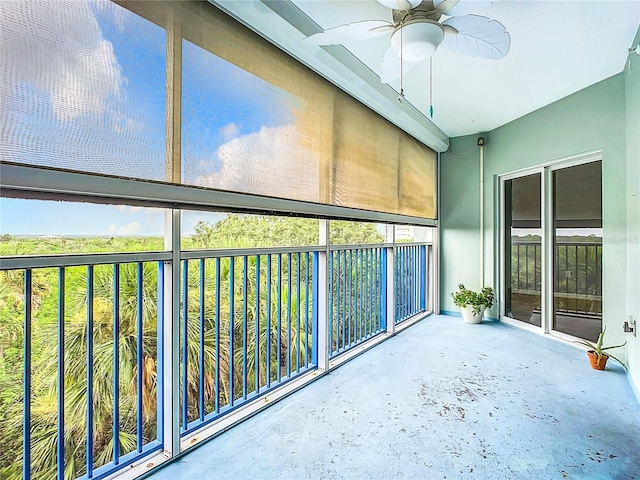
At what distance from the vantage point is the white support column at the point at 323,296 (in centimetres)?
278

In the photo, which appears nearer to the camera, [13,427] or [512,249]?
[13,427]

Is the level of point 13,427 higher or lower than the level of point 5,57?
lower

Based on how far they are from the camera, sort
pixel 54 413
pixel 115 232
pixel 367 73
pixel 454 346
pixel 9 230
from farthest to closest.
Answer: pixel 454 346
pixel 367 73
pixel 54 413
pixel 115 232
pixel 9 230

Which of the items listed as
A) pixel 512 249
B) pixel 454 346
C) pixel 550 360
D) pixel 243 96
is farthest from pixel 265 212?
pixel 512 249

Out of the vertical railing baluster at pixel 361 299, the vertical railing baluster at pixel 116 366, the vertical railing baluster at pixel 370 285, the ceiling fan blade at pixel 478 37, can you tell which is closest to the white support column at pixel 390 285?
the vertical railing baluster at pixel 370 285

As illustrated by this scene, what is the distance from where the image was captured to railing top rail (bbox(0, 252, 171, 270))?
1211 millimetres

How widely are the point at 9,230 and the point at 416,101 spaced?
334 centimetres

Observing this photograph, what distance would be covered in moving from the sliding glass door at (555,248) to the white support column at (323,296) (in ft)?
8.56

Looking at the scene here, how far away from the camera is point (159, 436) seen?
1751 mm

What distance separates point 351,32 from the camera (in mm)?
1724

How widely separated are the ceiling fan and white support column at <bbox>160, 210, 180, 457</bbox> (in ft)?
4.00

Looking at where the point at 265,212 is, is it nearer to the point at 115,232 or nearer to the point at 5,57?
the point at 115,232

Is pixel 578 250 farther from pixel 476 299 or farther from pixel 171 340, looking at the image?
pixel 171 340

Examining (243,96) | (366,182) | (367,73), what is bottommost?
(366,182)
